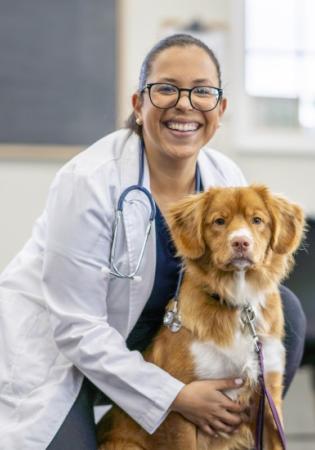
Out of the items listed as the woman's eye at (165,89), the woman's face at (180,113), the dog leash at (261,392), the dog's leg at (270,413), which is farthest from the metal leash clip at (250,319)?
the woman's eye at (165,89)

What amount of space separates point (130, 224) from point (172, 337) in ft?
0.99

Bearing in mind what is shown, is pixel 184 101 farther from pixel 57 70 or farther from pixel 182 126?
pixel 57 70

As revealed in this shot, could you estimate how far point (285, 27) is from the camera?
389 cm

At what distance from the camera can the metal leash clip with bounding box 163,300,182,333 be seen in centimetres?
177

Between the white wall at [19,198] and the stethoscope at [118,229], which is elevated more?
the stethoscope at [118,229]

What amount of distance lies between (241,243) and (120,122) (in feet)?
6.78

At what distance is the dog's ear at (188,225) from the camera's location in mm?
1731

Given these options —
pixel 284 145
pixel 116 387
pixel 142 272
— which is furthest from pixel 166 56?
pixel 284 145

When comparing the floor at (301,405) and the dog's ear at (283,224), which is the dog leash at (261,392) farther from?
the floor at (301,405)

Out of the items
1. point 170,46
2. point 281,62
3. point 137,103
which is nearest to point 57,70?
point 281,62

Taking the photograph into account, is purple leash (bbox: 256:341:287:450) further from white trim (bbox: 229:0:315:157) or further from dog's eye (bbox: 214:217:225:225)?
white trim (bbox: 229:0:315:157)

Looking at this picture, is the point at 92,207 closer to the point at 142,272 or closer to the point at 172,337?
the point at 142,272

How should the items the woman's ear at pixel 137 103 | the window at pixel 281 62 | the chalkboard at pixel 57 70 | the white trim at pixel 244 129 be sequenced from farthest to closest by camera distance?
1. the window at pixel 281 62
2. the white trim at pixel 244 129
3. the chalkboard at pixel 57 70
4. the woman's ear at pixel 137 103

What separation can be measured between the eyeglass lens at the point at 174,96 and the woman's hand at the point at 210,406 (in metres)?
0.70
